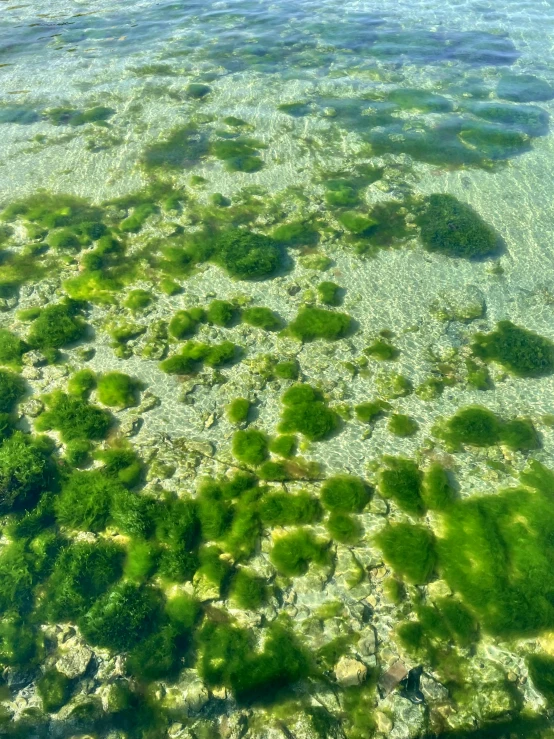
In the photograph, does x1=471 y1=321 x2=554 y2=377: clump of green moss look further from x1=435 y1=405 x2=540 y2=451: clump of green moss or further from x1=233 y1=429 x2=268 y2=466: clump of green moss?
x1=233 y1=429 x2=268 y2=466: clump of green moss

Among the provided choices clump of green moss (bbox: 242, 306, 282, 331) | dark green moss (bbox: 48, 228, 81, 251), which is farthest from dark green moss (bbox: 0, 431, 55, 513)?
dark green moss (bbox: 48, 228, 81, 251)

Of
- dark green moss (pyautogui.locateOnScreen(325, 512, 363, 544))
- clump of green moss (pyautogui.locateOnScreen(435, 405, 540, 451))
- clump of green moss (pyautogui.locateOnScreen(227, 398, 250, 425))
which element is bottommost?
dark green moss (pyautogui.locateOnScreen(325, 512, 363, 544))

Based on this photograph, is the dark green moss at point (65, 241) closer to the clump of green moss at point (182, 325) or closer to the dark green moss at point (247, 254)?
the dark green moss at point (247, 254)

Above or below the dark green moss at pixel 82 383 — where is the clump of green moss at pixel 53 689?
below

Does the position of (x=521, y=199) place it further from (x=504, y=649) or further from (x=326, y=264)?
(x=504, y=649)

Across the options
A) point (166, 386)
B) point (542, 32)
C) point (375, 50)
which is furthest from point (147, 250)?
point (542, 32)

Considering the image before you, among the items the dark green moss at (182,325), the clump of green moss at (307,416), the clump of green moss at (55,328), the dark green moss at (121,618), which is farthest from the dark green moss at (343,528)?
the clump of green moss at (55,328)

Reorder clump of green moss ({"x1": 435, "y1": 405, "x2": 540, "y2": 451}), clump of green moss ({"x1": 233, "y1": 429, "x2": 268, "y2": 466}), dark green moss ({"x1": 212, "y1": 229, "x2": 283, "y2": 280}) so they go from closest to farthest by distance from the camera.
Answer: clump of green moss ({"x1": 233, "y1": 429, "x2": 268, "y2": 466})
clump of green moss ({"x1": 435, "y1": 405, "x2": 540, "y2": 451})
dark green moss ({"x1": 212, "y1": 229, "x2": 283, "y2": 280})
